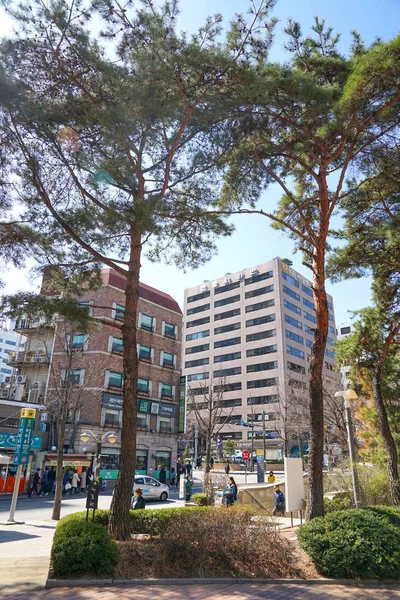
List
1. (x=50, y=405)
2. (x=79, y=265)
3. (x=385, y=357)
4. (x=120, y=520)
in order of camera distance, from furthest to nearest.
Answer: (x=50, y=405) < (x=385, y=357) < (x=79, y=265) < (x=120, y=520)

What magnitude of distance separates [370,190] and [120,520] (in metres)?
11.0

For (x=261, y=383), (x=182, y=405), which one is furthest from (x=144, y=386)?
(x=261, y=383)

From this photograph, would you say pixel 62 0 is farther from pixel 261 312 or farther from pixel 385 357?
pixel 261 312

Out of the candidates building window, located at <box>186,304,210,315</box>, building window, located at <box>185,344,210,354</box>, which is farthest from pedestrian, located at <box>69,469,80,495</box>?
building window, located at <box>186,304,210,315</box>

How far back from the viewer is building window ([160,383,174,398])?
3825 cm

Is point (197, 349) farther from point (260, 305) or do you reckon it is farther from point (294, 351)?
point (294, 351)

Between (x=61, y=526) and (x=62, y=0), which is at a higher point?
(x=62, y=0)

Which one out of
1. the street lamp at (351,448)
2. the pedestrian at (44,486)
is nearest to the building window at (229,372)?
the pedestrian at (44,486)

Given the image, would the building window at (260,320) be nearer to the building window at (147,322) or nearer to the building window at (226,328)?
the building window at (226,328)

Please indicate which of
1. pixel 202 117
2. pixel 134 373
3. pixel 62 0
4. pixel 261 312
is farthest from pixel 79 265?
pixel 261 312

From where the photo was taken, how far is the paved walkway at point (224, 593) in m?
6.01

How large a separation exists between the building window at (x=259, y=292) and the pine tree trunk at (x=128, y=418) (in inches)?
2395

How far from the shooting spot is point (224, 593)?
630 centimetres

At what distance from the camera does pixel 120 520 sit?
8.40 metres
